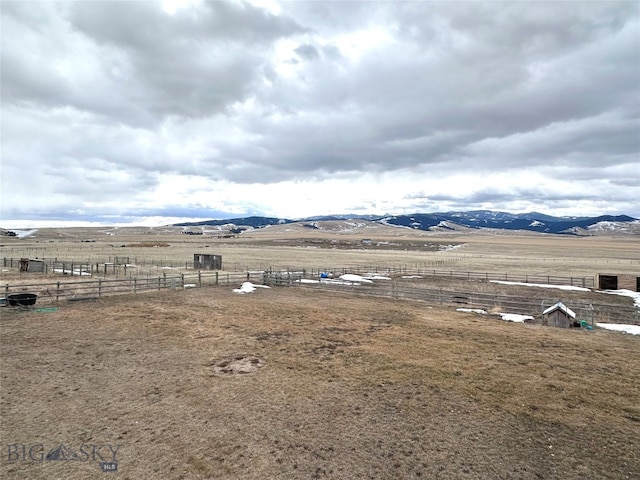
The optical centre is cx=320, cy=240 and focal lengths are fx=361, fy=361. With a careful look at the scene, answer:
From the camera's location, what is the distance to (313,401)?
960 centimetres

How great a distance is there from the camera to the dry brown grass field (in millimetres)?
7094

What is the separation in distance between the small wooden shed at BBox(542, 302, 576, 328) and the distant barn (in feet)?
65.2

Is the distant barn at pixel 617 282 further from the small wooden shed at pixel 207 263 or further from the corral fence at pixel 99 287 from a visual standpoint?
the small wooden shed at pixel 207 263

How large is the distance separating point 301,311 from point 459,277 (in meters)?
28.2

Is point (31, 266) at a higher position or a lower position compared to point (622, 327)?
higher

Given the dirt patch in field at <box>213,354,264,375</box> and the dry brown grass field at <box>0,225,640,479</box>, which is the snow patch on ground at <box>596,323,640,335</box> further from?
the dirt patch in field at <box>213,354,264,375</box>

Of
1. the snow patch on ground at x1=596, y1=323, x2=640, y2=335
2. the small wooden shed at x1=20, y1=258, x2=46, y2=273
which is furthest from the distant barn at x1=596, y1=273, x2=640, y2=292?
the small wooden shed at x1=20, y1=258, x2=46, y2=273

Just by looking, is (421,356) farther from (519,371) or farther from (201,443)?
(201,443)

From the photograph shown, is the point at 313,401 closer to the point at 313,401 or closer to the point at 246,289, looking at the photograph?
the point at 313,401

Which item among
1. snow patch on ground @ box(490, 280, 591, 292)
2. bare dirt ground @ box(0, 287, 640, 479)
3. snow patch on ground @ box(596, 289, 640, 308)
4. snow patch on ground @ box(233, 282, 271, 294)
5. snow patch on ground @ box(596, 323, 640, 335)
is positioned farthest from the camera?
snow patch on ground @ box(490, 280, 591, 292)

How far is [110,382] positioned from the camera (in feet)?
34.7

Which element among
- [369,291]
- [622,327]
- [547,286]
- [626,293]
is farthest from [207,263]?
[626,293]

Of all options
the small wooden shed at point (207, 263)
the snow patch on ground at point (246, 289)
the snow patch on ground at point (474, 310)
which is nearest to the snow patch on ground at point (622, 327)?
the snow patch on ground at point (474, 310)

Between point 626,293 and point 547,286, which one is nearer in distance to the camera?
point 626,293
